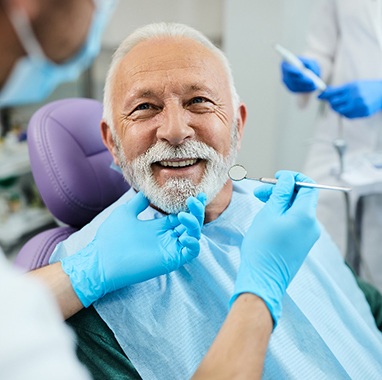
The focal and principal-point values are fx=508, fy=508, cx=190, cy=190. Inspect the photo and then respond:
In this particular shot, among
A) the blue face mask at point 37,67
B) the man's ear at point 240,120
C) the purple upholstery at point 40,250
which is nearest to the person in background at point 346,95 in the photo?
the man's ear at point 240,120

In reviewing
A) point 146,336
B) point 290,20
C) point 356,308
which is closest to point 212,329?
point 146,336

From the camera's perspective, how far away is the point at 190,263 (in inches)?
50.2

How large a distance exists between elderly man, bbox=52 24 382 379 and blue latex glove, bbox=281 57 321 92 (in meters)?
0.79

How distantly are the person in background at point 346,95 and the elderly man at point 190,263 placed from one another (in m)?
0.78

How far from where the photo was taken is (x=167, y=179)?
48.3 inches

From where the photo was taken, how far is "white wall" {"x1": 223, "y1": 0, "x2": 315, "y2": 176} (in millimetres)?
2730

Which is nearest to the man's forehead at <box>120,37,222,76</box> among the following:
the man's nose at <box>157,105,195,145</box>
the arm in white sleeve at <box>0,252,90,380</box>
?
the man's nose at <box>157,105,195,145</box>

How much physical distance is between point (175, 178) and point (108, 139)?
0.28m

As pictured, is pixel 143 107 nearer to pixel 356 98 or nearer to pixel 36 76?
pixel 36 76

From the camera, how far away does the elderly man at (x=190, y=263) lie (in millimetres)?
1146

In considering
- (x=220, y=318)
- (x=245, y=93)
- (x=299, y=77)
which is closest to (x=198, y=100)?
(x=220, y=318)

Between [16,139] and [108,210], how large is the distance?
171 centimetres

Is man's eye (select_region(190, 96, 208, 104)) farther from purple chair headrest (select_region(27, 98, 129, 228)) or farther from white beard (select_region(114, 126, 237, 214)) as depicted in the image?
purple chair headrest (select_region(27, 98, 129, 228))

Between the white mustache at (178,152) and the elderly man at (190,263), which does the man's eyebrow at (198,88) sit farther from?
the white mustache at (178,152)
